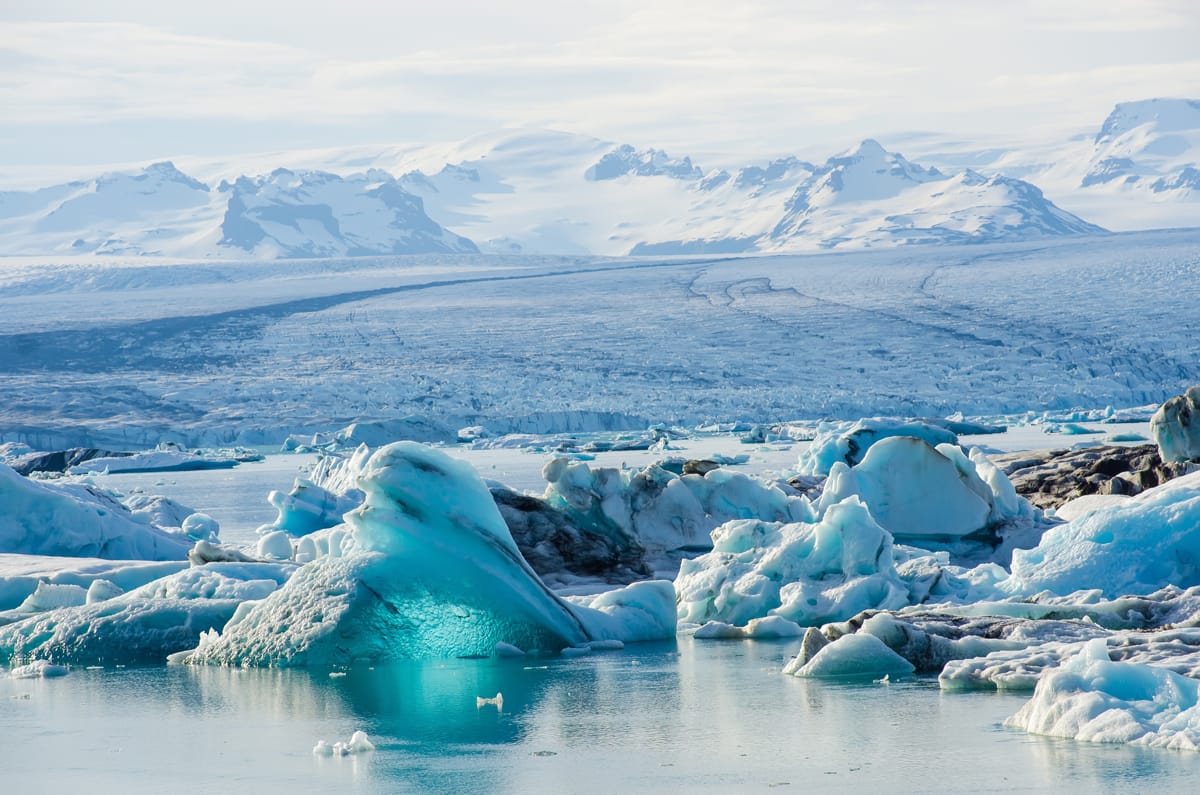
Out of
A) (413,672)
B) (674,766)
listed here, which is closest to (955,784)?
(674,766)

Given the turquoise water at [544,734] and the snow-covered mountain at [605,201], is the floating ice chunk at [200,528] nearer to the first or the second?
the turquoise water at [544,734]

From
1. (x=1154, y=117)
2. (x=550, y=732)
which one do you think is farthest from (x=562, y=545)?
(x=1154, y=117)

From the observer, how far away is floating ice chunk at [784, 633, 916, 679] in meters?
5.65

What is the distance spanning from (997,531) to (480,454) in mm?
12518

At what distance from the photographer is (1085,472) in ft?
39.7

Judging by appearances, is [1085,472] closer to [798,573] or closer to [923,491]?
[923,491]

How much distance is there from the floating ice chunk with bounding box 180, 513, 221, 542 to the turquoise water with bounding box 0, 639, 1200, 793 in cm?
478

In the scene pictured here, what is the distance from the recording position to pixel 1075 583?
22.9ft

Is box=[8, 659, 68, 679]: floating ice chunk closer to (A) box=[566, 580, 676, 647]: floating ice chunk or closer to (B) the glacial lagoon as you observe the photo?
(B) the glacial lagoon

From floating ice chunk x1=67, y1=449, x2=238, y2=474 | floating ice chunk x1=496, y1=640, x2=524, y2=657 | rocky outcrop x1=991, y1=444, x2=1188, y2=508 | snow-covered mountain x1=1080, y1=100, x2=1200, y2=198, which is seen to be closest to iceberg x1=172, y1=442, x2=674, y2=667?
floating ice chunk x1=496, y1=640, x2=524, y2=657

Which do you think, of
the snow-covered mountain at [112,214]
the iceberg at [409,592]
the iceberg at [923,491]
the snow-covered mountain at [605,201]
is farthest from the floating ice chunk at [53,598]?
the snow-covered mountain at [112,214]

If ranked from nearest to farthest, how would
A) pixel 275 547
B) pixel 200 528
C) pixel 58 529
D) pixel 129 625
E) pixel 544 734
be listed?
pixel 544 734 < pixel 129 625 < pixel 275 547 < pixel 58 529 < pixel 200 528

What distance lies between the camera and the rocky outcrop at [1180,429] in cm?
1071

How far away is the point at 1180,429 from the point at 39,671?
787cm
